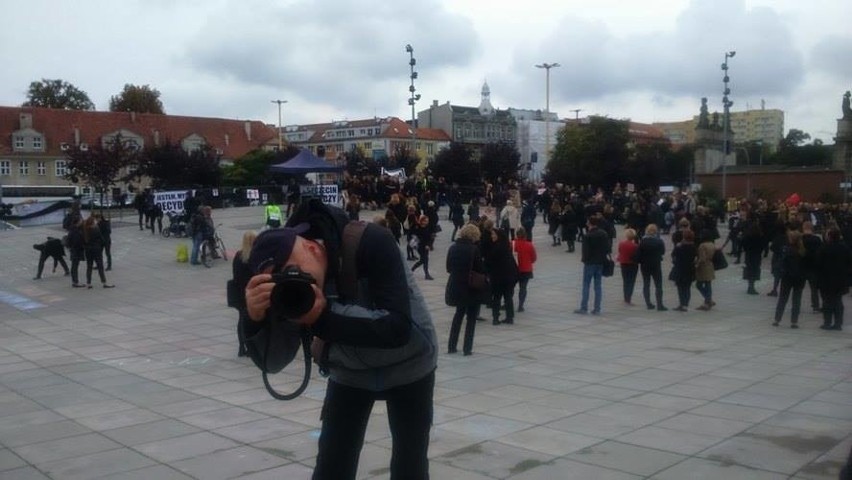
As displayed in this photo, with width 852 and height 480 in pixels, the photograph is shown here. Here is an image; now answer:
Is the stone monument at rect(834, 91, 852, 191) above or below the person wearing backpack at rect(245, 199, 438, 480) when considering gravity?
above

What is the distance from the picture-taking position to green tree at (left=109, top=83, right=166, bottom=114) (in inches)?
3521

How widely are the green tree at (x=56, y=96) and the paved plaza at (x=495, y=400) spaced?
80.5m

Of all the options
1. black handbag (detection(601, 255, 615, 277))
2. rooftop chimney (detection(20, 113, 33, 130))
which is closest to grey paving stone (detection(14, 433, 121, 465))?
black handbag (detection(601, 255, 615, 277))

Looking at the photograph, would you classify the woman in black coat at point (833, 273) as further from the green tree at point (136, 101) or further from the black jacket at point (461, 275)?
the green tree at point (136, 101)

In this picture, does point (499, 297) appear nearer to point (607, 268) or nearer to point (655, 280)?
point (607, 268)

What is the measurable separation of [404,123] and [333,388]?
114464 mm

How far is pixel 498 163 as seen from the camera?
52250 mm

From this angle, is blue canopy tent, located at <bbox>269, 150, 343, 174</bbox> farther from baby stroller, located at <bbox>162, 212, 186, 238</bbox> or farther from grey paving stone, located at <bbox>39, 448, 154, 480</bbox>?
grey paving stone, located at <bbox>39, 448, 154, 480</bbox>

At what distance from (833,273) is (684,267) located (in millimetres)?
2781

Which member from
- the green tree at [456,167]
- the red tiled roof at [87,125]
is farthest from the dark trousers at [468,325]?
the red tiled roof at [87,125]

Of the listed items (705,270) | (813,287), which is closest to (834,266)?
(813,287)

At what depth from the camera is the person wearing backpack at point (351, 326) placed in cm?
289

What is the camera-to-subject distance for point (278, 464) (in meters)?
6.14

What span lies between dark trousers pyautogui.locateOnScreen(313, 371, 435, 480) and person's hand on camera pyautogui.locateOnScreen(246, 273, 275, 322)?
→ 693 millimetres
